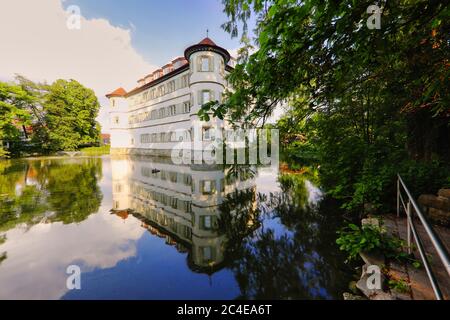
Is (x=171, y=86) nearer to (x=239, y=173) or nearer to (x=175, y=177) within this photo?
(x=175, y=177)

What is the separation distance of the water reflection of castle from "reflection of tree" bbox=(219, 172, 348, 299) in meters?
Answer: 0.37

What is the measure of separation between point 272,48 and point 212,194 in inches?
262

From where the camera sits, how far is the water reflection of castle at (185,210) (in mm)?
4348

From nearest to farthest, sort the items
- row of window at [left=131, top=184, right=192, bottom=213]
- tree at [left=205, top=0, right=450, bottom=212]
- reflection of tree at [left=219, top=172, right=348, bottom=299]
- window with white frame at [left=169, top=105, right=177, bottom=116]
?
tree at [left=205, top=0, right=450, bottom=212], reflection of tree at [left=219, top=172, right=348, bottom=299], row of window at [left=131, top=184, right=192, bottom=213], window with white frame at [left=169, top=105, right=177, bottom=116]

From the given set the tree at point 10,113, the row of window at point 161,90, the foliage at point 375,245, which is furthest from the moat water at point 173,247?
the tree at point 10,113

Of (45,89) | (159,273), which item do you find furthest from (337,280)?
(45,89)

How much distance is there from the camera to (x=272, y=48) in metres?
2.66

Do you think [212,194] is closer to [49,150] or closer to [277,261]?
[277,261]

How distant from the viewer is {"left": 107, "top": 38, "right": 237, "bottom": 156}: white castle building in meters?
21.9

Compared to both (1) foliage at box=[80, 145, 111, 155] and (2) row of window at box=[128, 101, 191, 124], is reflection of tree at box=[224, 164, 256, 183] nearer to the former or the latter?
(2) row of window at box=[128, 101, 191, 124]

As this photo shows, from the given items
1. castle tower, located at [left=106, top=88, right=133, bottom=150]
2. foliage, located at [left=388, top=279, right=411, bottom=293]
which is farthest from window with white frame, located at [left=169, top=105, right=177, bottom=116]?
foliage, located at [left=388, top=279, right=411, bottom=293]

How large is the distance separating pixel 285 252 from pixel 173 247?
239 centimetres

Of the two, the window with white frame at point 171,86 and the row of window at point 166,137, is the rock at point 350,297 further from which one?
the window with white frame at point 171,86

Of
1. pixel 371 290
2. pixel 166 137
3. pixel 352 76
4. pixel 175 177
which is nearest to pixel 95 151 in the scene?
pixel 166 137
